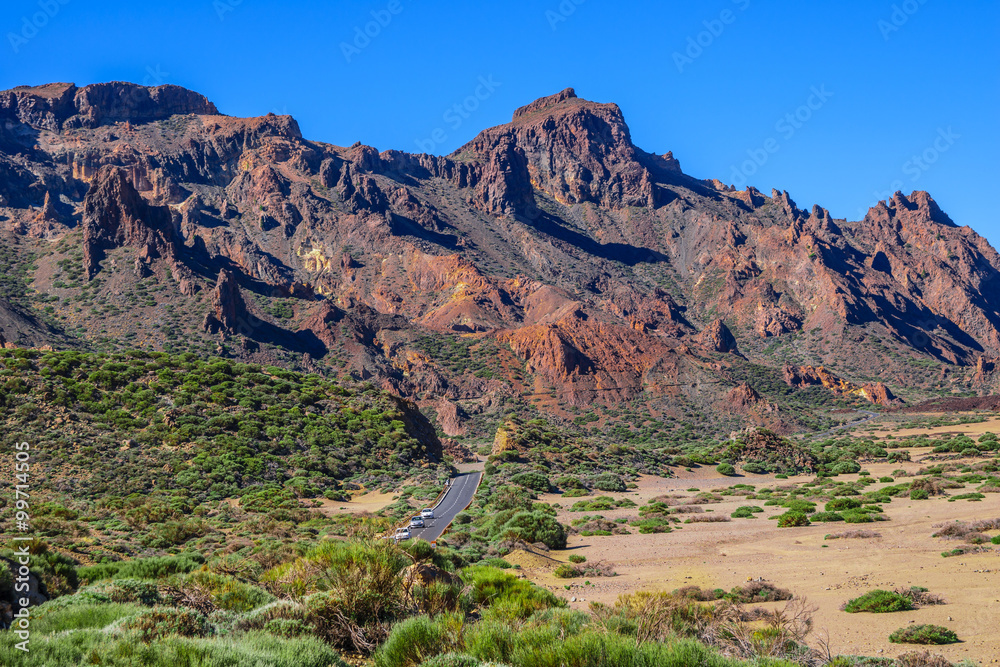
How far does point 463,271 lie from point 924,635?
408 feet

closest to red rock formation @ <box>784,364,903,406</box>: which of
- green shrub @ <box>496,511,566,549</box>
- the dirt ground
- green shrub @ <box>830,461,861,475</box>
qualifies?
green shrub @ <box>830,461,861,475</box>

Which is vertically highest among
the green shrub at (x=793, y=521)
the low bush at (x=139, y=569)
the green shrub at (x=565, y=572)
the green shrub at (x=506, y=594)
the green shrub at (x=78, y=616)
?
the green shrub at (x=78, y=616)

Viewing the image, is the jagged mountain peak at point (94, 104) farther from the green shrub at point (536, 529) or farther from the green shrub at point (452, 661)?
the green shrub at point (452, 661)

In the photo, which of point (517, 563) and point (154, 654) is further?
point (517, 563)

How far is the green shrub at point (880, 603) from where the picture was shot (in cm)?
1223

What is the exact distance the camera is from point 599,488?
45281 mm

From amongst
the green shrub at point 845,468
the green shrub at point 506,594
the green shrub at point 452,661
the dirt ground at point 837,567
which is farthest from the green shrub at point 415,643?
the green shrub at point 845,468

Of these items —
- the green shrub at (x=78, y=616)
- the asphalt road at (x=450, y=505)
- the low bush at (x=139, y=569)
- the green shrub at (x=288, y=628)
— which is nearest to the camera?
the green shrub at (x=78, y=616)

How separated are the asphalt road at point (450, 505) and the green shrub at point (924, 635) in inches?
580

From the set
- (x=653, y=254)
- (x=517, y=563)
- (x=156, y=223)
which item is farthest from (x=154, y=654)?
(x=653, y=254)

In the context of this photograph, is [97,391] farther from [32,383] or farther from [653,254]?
[653,254]

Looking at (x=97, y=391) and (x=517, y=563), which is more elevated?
(x=97, y=391)

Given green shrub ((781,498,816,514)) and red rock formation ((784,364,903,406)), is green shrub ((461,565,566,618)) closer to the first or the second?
green shrub ((781,498,816,514))

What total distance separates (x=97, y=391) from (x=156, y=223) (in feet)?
192
